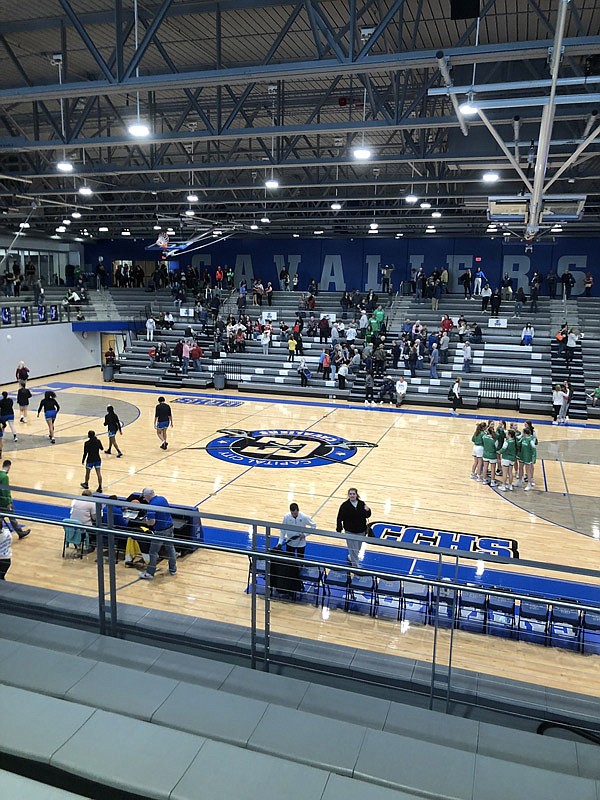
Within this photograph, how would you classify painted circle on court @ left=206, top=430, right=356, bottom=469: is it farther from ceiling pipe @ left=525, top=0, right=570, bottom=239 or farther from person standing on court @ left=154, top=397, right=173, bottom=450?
ceiling pipe @ left=525, top=0, right=570, bottom=239

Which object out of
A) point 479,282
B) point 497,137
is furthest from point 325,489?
point 479,282

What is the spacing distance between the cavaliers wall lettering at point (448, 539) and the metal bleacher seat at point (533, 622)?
2700 millimetres

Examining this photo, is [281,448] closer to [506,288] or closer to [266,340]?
[266,340]

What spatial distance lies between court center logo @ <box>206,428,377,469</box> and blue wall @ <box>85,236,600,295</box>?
20673 mm

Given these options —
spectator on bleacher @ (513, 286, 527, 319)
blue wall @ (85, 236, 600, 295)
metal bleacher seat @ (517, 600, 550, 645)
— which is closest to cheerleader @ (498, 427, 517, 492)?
metal bleacher seat @ (517, 600, 550, 645)

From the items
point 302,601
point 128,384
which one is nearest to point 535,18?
point 302,601

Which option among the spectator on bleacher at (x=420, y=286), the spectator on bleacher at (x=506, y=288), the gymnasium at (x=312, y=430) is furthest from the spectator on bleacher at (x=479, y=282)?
the spectator on bleacher at (x=420, y=286)

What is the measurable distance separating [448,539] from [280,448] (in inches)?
291

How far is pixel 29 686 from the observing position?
444 centimetres

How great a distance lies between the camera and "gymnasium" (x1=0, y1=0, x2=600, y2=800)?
13.4 ft

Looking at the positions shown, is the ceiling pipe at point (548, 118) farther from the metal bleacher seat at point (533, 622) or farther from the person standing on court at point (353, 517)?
the metal bleacher seat at point (533, 622)

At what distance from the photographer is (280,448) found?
58.3 feet

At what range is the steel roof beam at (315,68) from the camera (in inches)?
295

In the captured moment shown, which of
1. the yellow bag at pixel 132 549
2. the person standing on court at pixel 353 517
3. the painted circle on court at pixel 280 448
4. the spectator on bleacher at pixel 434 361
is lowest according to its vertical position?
the painted circle on court at pixel 280 448
